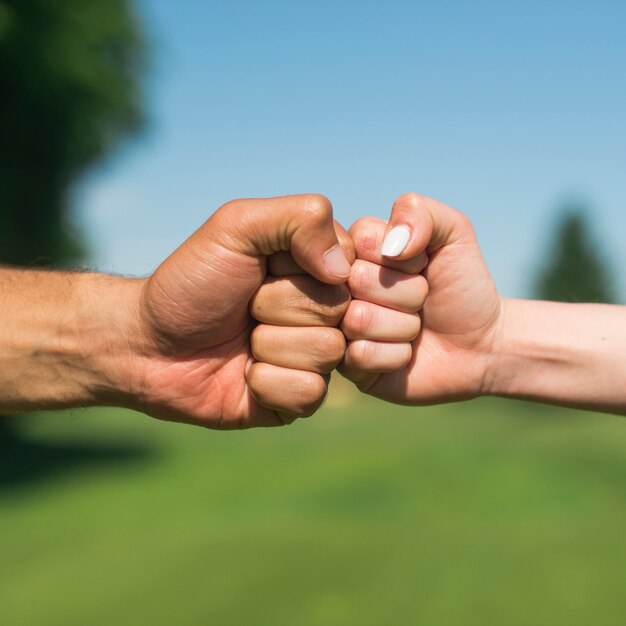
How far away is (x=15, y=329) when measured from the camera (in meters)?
3.32

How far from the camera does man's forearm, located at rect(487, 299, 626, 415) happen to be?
3.62 m

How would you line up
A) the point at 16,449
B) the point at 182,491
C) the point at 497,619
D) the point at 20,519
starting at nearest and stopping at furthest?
the point at 497,619 → the point at 20,519 → the point at 182,491 → the point at 16,449

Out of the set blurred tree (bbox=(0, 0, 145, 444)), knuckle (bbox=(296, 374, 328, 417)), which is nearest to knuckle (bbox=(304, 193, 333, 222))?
knuckle (bbox=(296, 374, 328, 417))

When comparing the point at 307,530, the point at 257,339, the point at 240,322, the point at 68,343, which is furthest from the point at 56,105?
the point at 257,339

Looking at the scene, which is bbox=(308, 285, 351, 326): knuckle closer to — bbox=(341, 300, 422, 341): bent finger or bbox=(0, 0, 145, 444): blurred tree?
bbox=(341, 300, 422, 341): bent finger

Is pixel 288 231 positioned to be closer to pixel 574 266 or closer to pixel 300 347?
pixel 300 347

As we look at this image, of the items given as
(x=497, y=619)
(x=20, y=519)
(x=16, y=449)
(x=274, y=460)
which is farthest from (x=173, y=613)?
(x=16, y=449)

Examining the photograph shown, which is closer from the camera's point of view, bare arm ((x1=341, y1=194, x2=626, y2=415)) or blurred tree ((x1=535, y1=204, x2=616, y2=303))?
bare arm ((x1=341, y1=194, x2=626, y2=415))

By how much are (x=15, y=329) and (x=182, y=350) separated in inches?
29.0

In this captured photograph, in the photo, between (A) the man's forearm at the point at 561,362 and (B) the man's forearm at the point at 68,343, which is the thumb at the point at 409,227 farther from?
(B) the man's forearm at the point at 68,343

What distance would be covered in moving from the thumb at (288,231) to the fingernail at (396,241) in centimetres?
Result: 18

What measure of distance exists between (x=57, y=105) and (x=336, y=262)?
1462 cm

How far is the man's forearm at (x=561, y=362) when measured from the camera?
3.62 meters

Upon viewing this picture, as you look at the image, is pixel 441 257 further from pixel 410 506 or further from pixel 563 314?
pixel 410 506
